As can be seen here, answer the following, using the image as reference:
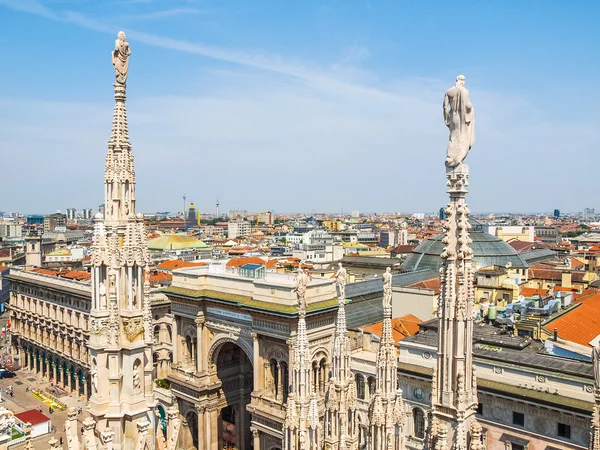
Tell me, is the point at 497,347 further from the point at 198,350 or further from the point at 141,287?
the point at 141,287

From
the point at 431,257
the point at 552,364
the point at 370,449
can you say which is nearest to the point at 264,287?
the point at 552,364

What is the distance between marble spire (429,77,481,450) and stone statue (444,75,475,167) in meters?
0.04

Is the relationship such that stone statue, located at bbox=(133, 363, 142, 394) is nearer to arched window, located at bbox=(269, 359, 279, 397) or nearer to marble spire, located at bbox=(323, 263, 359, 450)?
marble spire, located at bbox=(323, 263, 359, 450)

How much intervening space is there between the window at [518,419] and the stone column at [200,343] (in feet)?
72.7

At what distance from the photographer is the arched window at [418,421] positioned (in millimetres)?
29531

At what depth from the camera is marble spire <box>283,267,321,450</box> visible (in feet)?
47.9

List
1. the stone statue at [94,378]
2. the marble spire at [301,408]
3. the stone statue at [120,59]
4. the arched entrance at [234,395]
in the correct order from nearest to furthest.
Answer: the stone statue at [94,378], the stone statue at [120,59], the marble spire at [301,408], the arched entrance at [234,395]

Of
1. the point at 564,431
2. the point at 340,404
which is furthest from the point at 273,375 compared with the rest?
the point at 340,404

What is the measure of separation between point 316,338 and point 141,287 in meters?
22.3

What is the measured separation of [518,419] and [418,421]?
19.8 feet

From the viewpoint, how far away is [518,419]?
26.0 m

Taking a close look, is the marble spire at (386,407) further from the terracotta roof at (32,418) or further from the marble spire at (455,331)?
the terracotta roof at (32,418)

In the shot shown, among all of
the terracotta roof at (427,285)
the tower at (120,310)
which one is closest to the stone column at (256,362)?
the terracotta roof at (427,285)

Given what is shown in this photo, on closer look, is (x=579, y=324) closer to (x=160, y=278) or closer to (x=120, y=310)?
(x=120, y=310)
